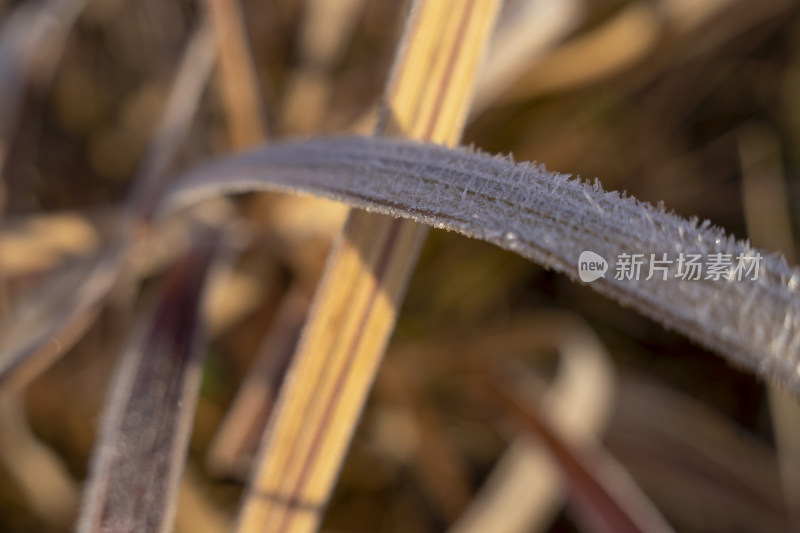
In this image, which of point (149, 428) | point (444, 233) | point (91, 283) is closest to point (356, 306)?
point (149, 428)

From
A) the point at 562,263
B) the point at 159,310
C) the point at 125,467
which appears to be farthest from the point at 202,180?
the point at 562,263

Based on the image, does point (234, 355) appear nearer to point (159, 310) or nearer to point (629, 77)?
point (159, 310)
